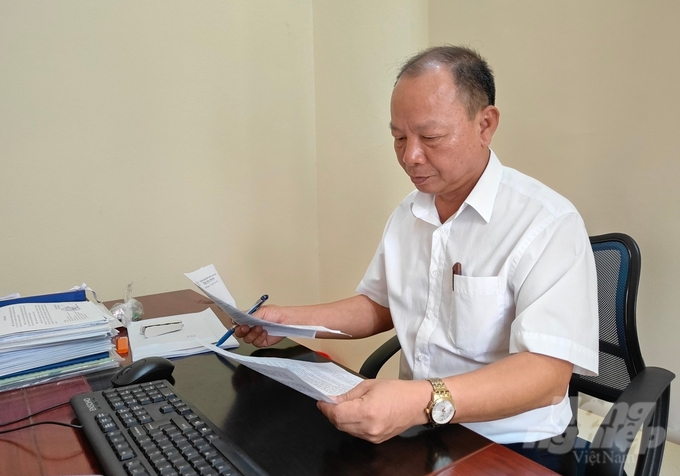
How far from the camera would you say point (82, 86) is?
5.57ft

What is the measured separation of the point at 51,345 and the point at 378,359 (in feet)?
2.28

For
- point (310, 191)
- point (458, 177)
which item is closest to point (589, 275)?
point (458, 177)

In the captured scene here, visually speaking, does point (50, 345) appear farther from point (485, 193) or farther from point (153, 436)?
point (485, 193)

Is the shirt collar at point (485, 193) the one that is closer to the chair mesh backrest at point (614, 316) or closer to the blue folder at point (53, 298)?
the chair mesh backrest at point (614, 316)

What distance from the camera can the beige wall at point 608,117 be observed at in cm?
125

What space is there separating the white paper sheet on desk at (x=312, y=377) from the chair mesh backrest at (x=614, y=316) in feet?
1.99

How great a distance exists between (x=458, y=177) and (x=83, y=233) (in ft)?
4.68

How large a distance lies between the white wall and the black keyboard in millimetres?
1178

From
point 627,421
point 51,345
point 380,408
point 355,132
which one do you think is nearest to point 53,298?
point 51,345

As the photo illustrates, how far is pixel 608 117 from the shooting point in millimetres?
1355

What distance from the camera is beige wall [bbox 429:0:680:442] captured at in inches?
49.2

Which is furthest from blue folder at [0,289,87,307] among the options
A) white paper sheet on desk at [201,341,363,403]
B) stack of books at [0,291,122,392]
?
white paper sheet on desk at [201,341,363,403]

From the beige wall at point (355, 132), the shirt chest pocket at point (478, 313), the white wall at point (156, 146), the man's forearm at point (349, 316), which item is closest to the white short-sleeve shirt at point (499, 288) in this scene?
the shirt chest pocket at point (478, 313)

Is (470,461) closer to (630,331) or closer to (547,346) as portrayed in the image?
(547,346)
